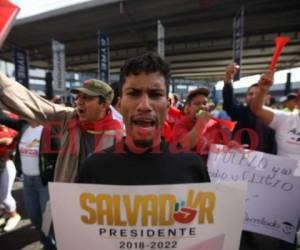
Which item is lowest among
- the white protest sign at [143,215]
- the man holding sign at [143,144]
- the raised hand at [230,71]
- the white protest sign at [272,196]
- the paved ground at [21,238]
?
the paved ground at [21,238]

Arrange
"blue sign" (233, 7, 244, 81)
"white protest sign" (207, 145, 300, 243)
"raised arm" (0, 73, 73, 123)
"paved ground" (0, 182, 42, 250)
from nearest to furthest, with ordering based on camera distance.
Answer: "raised arm" (0, 73, 73, 123), "white protest sign" (207, 145, 300, 243), "paved ground" (0, 182, 42, 250), "blue sign" (233, 7, 244, 81)

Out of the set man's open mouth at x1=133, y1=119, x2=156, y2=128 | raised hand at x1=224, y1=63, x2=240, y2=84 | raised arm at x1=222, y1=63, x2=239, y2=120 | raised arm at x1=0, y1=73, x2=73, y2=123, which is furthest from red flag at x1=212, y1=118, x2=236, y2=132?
man's open mouth at x1=133, y1=119, x2=156, y2=128

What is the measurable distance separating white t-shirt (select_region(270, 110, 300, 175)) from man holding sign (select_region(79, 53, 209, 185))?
1.81 meters

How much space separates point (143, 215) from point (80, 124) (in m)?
1.41

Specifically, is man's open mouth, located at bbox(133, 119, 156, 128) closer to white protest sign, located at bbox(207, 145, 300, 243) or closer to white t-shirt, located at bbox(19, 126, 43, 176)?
white protest sign, located at bbox(207, 145, 300, 243)

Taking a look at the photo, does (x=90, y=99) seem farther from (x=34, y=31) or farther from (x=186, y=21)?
(x=34, y=31)

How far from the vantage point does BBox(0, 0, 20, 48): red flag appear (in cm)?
150

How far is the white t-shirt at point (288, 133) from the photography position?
2.78 m

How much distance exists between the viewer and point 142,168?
1222 millimetres

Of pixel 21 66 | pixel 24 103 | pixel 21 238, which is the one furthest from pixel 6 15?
pixel 21 66

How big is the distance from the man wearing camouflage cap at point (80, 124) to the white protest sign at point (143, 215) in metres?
0.94

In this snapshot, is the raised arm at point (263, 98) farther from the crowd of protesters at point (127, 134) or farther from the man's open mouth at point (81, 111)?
the man's open mouth at point (81, 111)

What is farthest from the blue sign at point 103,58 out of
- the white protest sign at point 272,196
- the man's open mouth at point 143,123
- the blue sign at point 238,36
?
the man's open mouth at point 143,123

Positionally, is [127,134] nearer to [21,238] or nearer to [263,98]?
[263,98]
